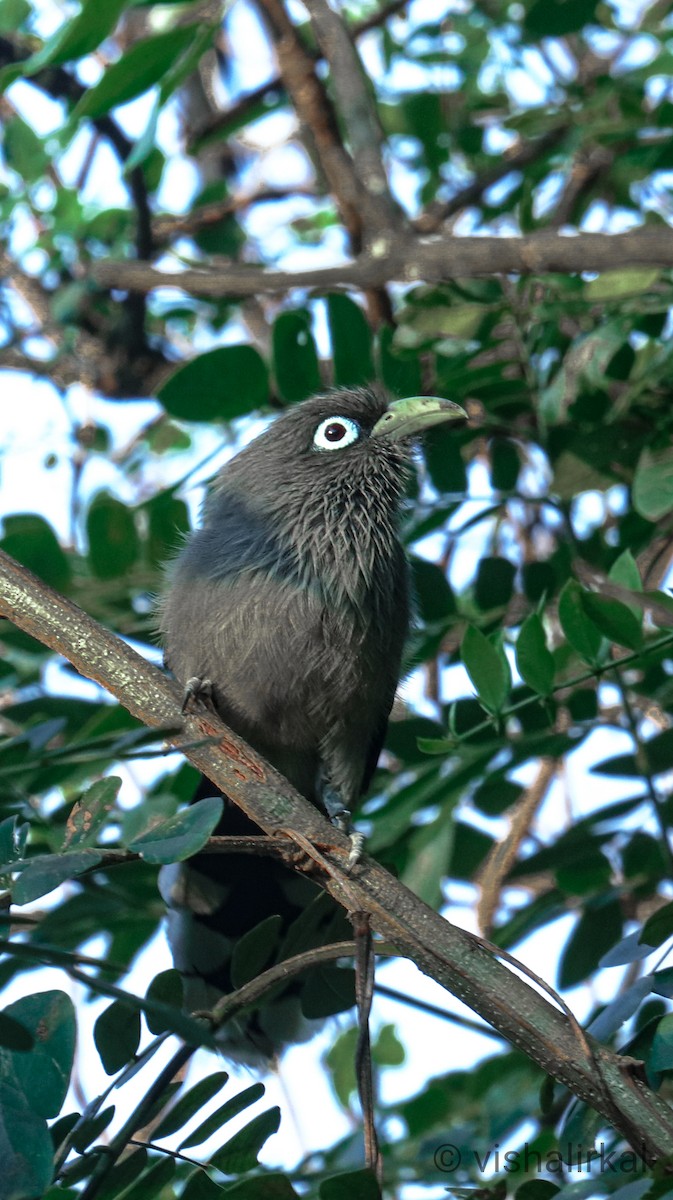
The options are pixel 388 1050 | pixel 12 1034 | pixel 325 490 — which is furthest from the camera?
pixel 388 1050

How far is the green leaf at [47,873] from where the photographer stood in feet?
6.57

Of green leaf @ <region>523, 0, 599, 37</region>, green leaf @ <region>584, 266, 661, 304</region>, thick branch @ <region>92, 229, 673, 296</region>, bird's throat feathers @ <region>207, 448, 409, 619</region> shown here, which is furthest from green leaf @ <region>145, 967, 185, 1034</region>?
green leaf @ <region>523, 0, 599, 37</region>

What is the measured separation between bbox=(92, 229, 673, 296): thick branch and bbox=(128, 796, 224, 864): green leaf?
109 centimetres

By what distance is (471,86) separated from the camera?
545 cm

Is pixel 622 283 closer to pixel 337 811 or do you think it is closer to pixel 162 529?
pixel 162 529

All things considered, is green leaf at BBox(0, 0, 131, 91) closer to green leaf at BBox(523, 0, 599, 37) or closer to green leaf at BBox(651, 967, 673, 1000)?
green leaf at BBox(523, 0, 599, 37)

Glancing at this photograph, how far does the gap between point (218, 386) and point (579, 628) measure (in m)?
1.62

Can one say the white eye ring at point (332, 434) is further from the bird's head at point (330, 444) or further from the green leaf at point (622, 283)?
the green leaf at point (622, 283)

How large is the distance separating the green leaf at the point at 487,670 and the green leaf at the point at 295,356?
5.05 feet

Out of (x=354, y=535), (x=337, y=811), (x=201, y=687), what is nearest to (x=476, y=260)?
(x=354, y=535)

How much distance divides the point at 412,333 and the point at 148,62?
51.8 inches

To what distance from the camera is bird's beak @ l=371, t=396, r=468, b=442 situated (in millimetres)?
4027

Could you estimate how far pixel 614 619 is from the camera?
296cm

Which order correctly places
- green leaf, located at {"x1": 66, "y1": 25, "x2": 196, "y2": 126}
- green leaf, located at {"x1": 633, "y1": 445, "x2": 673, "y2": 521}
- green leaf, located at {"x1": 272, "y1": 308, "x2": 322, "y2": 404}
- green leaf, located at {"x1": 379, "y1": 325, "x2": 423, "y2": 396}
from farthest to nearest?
1. green leaf, located at {"x1": 379, "y1": 325, "x2": 423, "y2": 396}
2. green leaf, located at {"x1": 272, "y1": 308, "x2": 322, "y2": 404}
3. green leaf, located at {"x1": 66, "y1": 25, "x2": 196, "y2": 126}
4. green leaf, located at {"x1": 633, "y1": 445, "x2": 673, "y2": 521}
